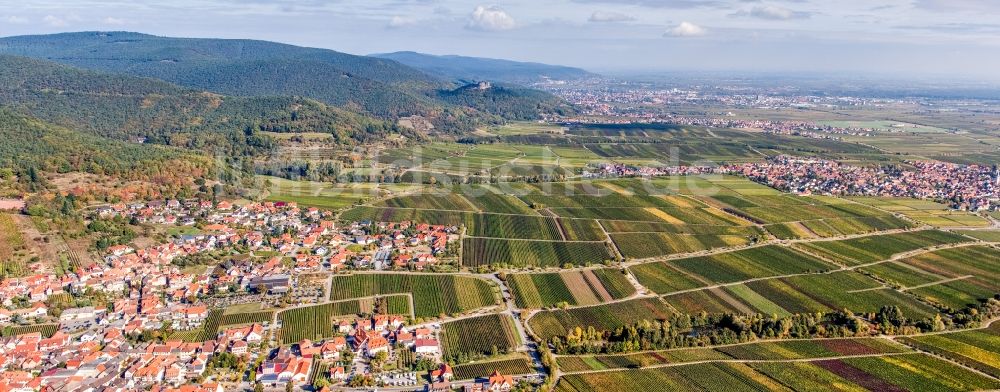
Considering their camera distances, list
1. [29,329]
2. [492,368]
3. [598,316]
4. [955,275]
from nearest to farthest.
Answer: [492,368] < [29,329] < [598,316] < [955,275]

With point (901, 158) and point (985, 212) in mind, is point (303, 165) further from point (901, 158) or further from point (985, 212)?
point (901, 158)

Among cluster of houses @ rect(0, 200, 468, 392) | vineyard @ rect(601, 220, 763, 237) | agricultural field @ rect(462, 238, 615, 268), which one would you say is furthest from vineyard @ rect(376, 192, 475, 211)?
vineyard @ rect(601, 220, 763, 237)

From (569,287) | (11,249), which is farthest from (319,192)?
(569,287)

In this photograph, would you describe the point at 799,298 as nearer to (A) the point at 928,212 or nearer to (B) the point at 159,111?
(A) the point at 928,212

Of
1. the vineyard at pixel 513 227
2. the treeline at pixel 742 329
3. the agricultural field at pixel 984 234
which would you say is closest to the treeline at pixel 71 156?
the vineyard at pixel 513 227

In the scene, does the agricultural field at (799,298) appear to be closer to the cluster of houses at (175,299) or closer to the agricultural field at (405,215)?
the cluster of houses at (175,299)

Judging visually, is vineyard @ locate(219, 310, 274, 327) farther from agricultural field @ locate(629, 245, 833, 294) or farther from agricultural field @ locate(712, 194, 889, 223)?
agricultural field @ locate(712, 194, 889, 223)

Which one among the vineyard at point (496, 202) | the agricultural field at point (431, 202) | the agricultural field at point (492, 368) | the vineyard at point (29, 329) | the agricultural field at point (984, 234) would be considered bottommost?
the vineyard at point (29, 329)
